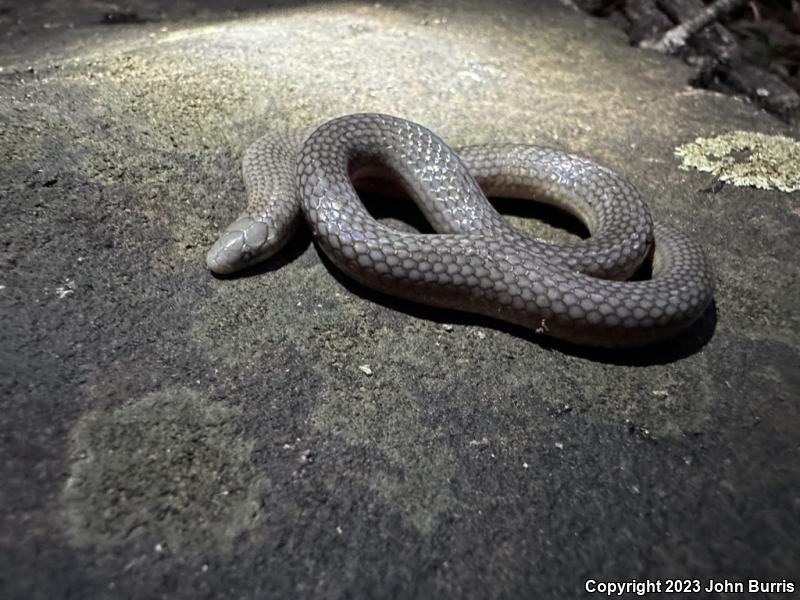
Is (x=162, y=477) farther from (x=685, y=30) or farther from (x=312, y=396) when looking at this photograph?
(x=685, y=30)

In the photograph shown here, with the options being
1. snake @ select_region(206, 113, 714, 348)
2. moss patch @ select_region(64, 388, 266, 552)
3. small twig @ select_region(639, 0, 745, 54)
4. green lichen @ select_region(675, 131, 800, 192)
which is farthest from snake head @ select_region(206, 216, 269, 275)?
small twig @ select_region(639, 0, 745, 54)

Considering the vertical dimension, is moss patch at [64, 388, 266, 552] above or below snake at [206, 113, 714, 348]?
below

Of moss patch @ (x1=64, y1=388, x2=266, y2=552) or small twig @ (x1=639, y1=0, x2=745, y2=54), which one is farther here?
small twig @ (x1=639, y1=0, x2=745, y2=54)

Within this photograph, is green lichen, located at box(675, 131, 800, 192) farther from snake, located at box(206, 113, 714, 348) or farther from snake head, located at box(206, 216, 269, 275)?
snake head, located at box(206, 216, 269, 275)

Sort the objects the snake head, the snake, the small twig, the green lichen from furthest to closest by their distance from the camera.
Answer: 1. the small twig
2. the green lichen
3. the snake head
4. the snake

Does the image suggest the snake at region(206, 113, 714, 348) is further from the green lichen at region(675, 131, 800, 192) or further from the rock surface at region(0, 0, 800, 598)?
the green lichen at region(675, 131, 800, 192)

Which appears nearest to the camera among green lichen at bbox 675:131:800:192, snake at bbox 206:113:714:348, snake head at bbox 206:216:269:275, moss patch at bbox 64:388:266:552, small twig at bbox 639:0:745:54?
moss patch at bbox 64:388:266:552

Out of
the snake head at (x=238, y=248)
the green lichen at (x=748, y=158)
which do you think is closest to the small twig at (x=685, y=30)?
the green lichen at (x=748, y=158)
